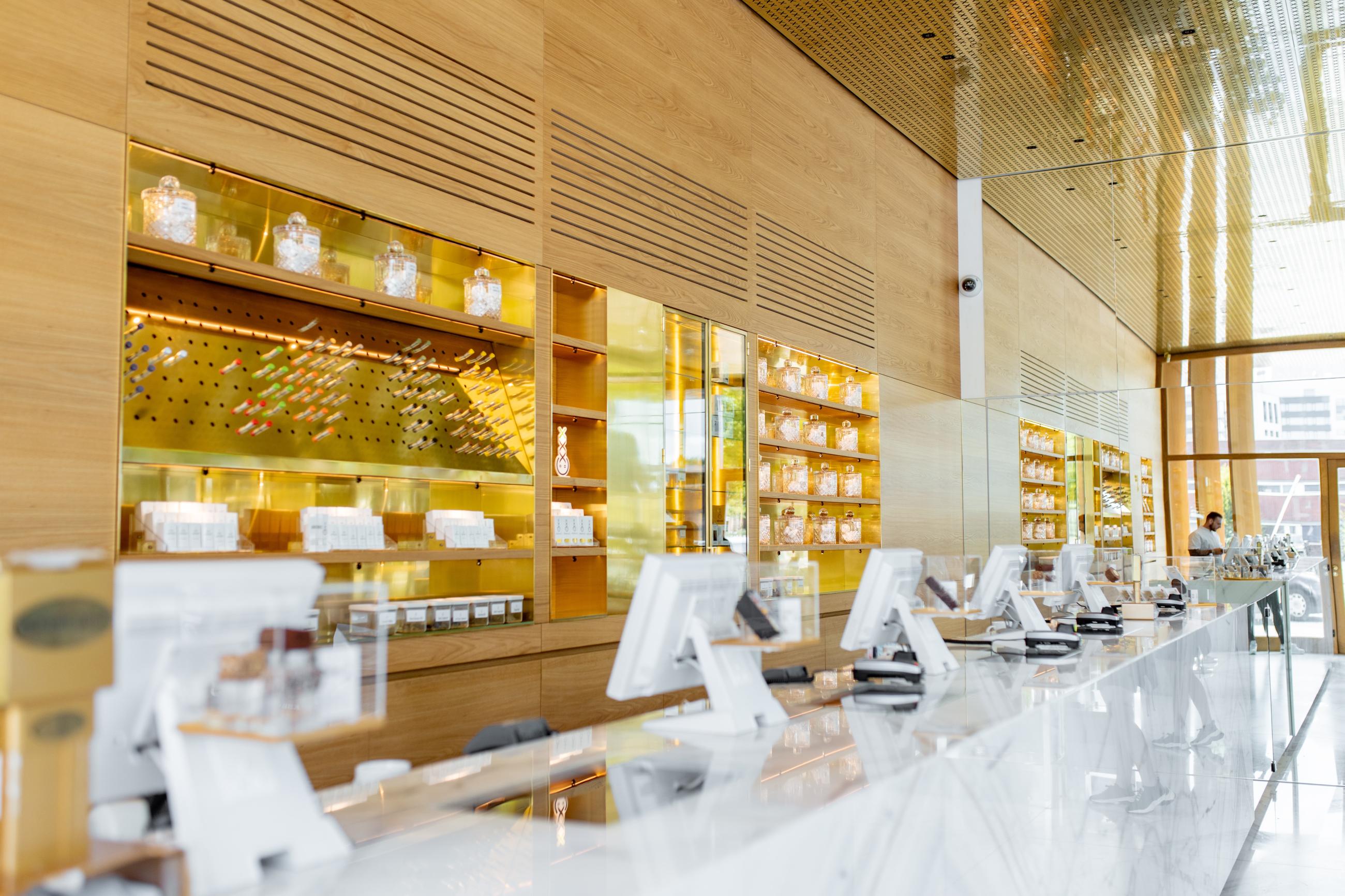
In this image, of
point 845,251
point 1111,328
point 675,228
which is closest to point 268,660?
point 675,228

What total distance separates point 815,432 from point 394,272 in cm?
307

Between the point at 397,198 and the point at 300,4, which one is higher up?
the point at 300,4

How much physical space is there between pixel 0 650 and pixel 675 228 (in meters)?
3.86

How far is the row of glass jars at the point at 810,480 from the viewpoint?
5328 mm

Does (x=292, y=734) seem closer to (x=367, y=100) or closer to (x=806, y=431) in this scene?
(x=367, y=100)

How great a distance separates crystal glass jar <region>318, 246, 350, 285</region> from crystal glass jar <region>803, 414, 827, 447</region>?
3.04 metres

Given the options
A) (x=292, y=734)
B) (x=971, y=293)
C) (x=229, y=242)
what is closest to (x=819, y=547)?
(x=971, y=293)

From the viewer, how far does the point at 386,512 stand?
3408 mm

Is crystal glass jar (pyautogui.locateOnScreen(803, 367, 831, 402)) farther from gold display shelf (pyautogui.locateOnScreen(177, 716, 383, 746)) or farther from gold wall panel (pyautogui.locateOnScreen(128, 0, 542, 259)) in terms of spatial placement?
gold display shelf (pyautogui.locateOnScreen(177, 716, 383, 746))

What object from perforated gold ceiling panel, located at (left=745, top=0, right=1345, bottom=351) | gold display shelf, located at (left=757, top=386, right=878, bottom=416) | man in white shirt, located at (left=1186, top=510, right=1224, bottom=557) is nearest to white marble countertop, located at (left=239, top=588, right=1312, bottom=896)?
gold display shelf, located at (left=757, top=386, right=878, bottom=416)

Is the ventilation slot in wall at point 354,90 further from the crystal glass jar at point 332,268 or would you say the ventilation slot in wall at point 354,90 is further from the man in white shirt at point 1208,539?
the man in white shirt at point 1208,539

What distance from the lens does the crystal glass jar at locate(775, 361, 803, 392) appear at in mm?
5535

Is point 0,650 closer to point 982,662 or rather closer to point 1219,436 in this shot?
point 982,662

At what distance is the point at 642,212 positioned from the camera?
14.6ft
